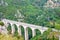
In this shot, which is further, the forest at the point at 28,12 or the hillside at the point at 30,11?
the hillside at the point at 30,11

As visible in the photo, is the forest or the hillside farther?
the hillside

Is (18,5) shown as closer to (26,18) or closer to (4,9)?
(4,9)

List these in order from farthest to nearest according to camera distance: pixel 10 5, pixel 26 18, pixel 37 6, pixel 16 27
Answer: pixel 37 6 → pixel 10 5 → pixel 26 18 → pixel 16 27

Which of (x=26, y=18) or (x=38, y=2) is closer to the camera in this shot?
(x=26, y=18)

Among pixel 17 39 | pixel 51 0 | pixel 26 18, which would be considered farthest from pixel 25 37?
pixel 51 0

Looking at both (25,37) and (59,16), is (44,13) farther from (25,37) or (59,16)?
(25,37)

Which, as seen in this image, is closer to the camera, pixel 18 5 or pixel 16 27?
pixel 16 27

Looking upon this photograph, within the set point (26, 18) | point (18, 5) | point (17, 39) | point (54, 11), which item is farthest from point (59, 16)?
point (17, 39)

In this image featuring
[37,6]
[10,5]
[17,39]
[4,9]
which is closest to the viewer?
[17,39]

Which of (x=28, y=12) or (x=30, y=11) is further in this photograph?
(x=30, y=11)
